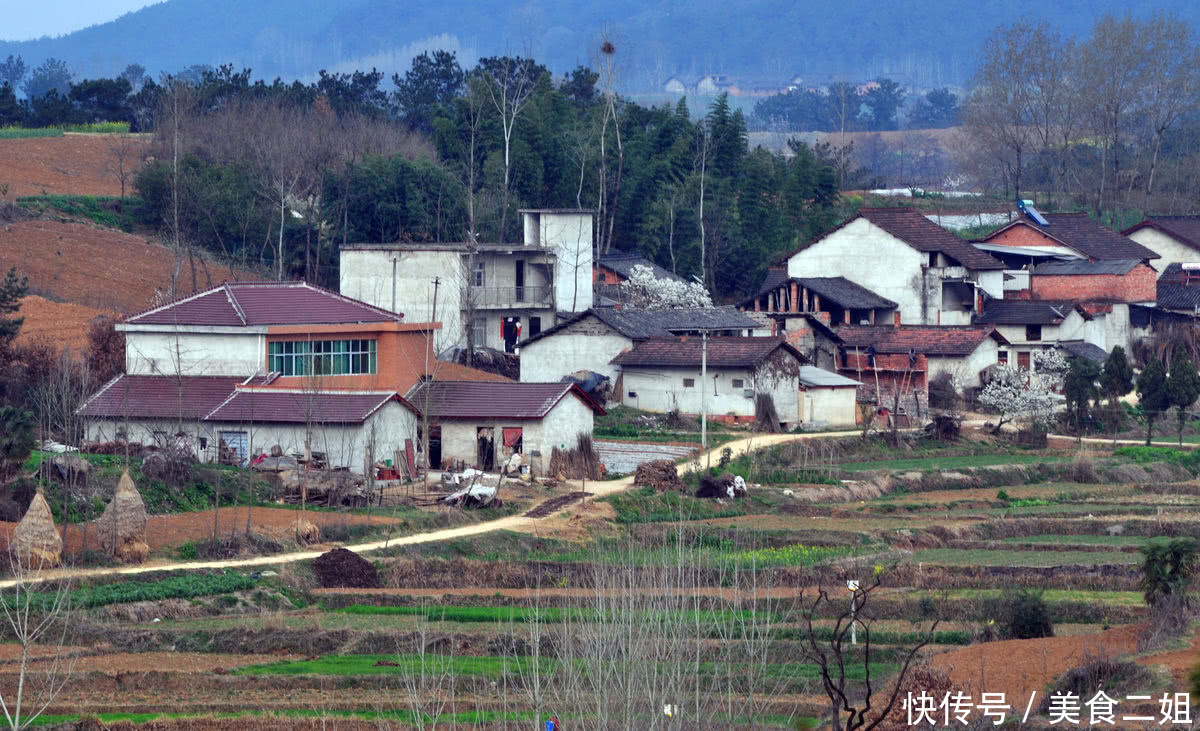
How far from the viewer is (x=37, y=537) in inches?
1088

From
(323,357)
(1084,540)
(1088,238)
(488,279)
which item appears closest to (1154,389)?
(1084,540)

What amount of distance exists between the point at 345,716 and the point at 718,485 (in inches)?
690

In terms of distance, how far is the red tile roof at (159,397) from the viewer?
3800 centimetres

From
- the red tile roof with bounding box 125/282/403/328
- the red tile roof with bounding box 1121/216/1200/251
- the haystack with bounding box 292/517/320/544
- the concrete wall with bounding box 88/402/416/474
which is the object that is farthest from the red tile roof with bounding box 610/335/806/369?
the red tile roof with bounding box 1121/216/1200/251

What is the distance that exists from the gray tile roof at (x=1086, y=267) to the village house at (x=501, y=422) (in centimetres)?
2760

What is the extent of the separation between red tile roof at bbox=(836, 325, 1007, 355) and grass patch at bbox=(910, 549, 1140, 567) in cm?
2015

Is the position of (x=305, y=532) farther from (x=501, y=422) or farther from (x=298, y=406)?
(x=501, y=422)

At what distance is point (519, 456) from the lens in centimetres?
3922

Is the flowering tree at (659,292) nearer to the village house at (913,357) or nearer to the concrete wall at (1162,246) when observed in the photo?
the village house at (913,357)

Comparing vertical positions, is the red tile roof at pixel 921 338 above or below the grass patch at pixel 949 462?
above

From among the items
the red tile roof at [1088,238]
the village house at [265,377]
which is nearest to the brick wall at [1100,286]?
the red tile roof at [1088,238]

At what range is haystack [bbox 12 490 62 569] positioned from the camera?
2745 centimetres

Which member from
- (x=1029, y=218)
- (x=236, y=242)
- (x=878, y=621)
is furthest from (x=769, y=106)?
(x=878, y=621)

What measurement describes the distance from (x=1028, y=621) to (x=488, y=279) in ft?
102
